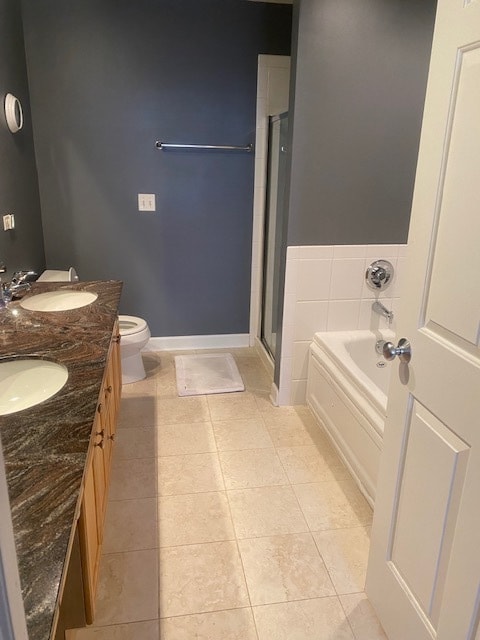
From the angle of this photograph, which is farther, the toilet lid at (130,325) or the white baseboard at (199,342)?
the white baseboard at (199,342)

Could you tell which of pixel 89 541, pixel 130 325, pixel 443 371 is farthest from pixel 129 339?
pixel 443 371

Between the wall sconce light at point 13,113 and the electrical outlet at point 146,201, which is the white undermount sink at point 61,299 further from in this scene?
the electrical outlet at point 146,201

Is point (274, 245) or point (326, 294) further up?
point (274, 245)

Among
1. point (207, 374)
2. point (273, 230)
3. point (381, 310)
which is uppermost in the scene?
point (273, 230)

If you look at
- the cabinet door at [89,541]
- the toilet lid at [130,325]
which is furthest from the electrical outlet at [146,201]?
the cabinet door at [89,541]

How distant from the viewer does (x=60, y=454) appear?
1.11 metres

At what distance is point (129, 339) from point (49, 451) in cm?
200

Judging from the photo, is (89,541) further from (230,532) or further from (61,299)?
(61,299)

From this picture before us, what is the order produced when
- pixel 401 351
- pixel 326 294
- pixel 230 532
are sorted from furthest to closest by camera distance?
pixel 326 294
pixel 230 532
pixel 401 351

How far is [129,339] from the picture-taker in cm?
309

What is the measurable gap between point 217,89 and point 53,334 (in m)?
2.29

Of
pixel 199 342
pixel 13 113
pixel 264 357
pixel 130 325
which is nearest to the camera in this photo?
pixel 13 113

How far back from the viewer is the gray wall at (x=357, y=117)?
2420 mm

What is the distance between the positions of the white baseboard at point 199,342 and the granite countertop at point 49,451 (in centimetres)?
180
